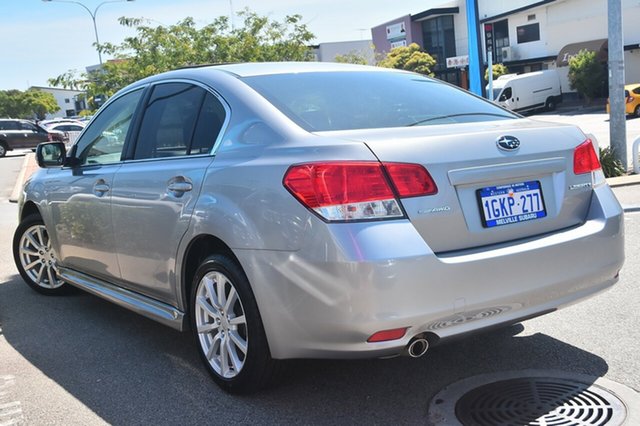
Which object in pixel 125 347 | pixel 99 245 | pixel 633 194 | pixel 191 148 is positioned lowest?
pixel 633 194

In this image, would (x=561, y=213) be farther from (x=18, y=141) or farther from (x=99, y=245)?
(x=18, y=141)

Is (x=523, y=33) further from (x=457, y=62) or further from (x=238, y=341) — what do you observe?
(x=238, y=341)

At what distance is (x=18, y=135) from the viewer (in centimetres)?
3422

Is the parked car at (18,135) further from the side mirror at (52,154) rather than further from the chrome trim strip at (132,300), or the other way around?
the chrome trim strip at (132,300)

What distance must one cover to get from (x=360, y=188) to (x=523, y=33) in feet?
163

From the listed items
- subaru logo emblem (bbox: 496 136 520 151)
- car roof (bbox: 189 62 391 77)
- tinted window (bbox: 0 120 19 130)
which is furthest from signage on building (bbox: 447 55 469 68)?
subaru logo emblem (bbox: 496 136 520 151)

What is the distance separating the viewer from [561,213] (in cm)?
324

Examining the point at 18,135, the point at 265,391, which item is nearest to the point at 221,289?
the point at 265,391

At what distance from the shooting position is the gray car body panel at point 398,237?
2.78 meters

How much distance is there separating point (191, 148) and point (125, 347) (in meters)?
1.48

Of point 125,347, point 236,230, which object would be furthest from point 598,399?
point 125,347

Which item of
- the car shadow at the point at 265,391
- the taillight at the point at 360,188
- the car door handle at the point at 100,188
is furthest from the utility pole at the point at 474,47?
the taillight at the point at 360,188

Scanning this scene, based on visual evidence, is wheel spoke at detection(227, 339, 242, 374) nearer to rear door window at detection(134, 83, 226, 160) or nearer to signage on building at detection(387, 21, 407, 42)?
rear door window at detection(134, 83, 226, 160)

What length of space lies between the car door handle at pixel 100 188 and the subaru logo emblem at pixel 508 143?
253cm
